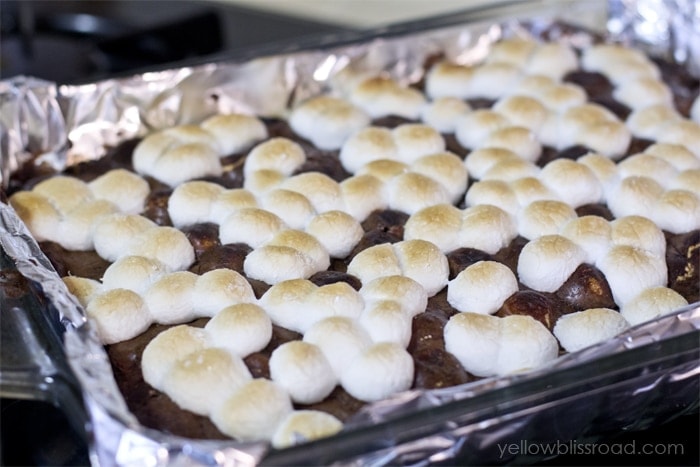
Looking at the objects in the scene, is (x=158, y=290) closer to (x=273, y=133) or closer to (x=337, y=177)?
(x=337, y=177)

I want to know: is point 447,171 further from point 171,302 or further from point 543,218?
point 171,302

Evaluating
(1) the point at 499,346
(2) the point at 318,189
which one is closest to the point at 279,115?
(2) the point at 318,189

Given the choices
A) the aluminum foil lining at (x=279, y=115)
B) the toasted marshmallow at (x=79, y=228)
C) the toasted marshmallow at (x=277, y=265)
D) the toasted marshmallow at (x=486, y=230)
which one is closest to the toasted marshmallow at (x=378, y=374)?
the aluminum foil lining at (x=279, y=115)

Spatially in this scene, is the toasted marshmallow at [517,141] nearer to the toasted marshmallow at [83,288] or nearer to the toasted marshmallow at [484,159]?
the toasted marshmallow at [484,159]

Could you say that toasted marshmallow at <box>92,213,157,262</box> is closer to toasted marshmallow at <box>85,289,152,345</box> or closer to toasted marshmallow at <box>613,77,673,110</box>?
toasted marshmallow at <box>85,289,152,345</box>

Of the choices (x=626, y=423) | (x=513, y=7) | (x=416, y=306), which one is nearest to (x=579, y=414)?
(x=626, y=423)

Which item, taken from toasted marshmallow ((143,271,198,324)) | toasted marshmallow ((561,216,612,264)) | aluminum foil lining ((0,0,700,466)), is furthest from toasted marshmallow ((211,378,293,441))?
toasted marshmallow ((561,216,612,264))
